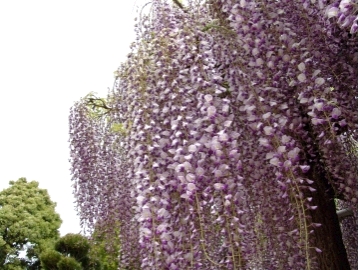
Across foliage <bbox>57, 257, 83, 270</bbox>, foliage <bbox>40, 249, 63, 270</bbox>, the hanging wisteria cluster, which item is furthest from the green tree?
the hanging wisteria cluster

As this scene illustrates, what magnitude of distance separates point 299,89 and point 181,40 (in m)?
0.51

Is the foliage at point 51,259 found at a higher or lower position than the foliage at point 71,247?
lower

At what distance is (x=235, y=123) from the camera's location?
244 centimetres

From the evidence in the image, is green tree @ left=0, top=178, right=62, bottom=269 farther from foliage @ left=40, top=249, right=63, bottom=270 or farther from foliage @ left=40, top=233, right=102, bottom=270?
foliage @ left=40, top=249, right=63, bottom=270

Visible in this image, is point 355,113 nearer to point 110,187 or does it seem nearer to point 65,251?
point 110,187

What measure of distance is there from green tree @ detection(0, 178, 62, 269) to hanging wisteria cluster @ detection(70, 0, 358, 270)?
8751 mm

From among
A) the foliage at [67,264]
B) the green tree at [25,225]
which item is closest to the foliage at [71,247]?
the foliage at [67,264]

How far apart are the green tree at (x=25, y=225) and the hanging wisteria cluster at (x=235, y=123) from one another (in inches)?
345

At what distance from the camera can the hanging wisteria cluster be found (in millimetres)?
1956

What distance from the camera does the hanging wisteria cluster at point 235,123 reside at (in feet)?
6.42

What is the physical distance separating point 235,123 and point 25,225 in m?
9.44

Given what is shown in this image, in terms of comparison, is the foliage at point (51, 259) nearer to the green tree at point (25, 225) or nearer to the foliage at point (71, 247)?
the foliage at point (71, 247)

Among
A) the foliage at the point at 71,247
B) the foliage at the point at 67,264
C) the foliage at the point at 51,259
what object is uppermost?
the foliage at the point at 71,247

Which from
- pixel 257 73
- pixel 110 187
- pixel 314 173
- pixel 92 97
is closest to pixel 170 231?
pixel 257 73
